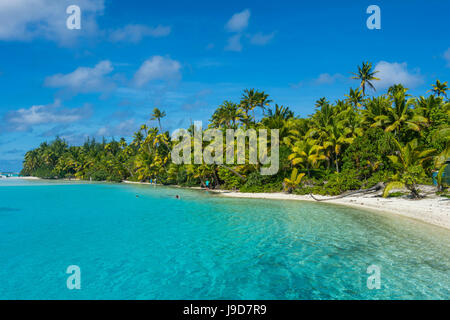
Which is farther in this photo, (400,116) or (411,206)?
(400,116)

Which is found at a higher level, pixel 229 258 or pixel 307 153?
pixel 307 153

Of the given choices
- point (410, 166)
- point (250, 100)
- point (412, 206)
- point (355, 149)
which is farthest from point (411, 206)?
point (250, 100)

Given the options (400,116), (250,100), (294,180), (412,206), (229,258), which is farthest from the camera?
(250,100)

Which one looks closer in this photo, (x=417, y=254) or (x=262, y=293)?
(x=262, y=293)

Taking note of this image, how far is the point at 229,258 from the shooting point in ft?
31.8

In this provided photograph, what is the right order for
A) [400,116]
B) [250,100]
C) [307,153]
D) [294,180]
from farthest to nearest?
[250,100]
[294,180]
[307,153]
[400,116]

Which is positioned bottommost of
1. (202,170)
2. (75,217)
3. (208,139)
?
(75,217)

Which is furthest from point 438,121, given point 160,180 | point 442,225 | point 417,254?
point 160,180

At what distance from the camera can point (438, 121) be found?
2481 centimetres

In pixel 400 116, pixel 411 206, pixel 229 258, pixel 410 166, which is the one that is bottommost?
pixel 229 258

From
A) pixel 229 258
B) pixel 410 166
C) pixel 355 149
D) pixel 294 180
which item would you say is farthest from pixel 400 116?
pixel 229 258

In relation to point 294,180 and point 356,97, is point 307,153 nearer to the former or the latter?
point 294,180
